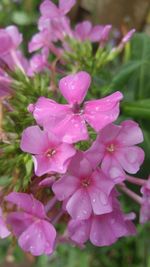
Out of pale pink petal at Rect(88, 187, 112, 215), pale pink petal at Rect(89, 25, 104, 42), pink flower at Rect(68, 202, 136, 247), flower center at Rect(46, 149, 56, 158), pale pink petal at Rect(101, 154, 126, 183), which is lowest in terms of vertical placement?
pink flower at Rect(68, 202, 136, 247)

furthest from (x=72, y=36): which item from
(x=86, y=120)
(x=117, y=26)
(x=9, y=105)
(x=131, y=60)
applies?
(x=117, y=26)

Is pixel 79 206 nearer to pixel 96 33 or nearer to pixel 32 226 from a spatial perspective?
pixel 32 226

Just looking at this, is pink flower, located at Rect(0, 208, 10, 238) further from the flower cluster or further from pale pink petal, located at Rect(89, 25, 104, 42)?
pale pink petal, located at Rect(89, 25, 104, 42)

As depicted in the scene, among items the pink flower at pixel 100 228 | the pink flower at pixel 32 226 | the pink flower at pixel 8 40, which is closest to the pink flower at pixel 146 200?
the pink flower at pixel 100 228

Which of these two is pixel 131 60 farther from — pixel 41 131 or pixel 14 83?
pixel 41 131

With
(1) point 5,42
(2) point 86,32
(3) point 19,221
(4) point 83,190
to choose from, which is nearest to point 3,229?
(3) point 19,221

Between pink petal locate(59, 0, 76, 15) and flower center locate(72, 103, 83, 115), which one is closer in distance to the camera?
flower center locate(72, 103, 83, 115)

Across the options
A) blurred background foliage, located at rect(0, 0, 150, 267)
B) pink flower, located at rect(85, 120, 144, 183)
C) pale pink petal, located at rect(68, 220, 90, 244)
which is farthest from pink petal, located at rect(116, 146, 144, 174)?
blurred background foliage, located at rect(0, 0, 150, 267)
